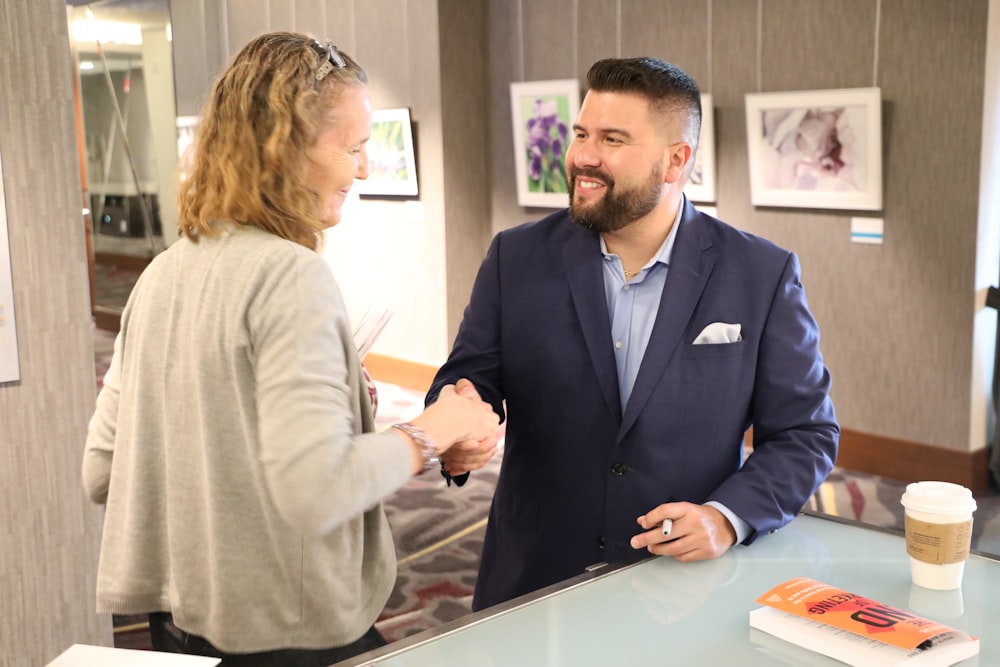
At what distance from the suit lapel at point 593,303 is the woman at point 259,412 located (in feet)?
1.99

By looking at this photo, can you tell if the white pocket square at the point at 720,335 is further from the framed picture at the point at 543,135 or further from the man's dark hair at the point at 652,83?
the framed picture at the point at 543,135

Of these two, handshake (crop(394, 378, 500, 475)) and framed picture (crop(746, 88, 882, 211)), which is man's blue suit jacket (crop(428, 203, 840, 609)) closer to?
handshake (crop(394, 378, 500, 475))

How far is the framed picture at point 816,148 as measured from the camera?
607 centimetres

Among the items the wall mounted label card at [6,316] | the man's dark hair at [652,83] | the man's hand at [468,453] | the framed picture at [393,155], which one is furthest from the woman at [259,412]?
the framed picture at [393,155]

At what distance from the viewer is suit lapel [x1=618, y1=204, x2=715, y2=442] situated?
90.4 inches

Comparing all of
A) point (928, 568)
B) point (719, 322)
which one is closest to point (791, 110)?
point (719, 322)

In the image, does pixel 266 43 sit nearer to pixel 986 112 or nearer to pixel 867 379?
pixel 986 112

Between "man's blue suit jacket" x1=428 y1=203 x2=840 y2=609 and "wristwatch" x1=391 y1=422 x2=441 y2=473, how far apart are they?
0.68m

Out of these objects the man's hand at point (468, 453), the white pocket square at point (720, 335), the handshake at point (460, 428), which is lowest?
the man's hand at point (468, 453)

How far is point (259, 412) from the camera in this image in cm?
155

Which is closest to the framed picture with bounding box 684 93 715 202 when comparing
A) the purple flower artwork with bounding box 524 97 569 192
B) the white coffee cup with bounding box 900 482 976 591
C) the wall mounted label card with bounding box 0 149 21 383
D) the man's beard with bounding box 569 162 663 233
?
the purple flower artwork with bounding box 524 97 569 192

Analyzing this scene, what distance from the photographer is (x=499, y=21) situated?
27.7 feet

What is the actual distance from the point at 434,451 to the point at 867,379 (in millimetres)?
5187

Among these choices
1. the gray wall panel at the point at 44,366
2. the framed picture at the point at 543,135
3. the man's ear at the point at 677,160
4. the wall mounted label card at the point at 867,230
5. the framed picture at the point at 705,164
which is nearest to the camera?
the man's ear at the point at 677,160
